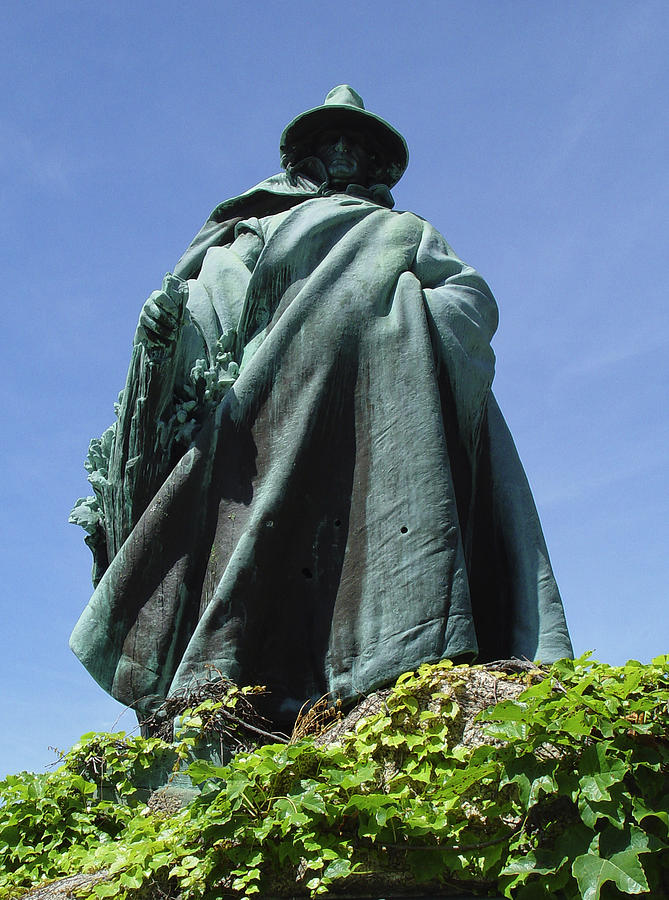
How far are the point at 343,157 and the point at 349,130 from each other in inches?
10.6

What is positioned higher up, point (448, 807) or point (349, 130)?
point (349, 130)

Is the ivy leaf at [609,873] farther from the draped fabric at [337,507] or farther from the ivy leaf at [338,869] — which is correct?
the draped fabric at [337,507]

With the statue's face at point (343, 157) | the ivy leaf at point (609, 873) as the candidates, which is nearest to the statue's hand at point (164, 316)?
the statue's face at point (343, 157)

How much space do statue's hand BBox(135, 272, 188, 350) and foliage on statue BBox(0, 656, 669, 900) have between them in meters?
2.46

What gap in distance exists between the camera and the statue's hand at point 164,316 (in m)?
5.67

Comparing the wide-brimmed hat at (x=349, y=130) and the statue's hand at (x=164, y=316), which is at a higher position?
the wide-brimmed hat at (x=349, y=130)

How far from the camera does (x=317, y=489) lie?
18.5ft

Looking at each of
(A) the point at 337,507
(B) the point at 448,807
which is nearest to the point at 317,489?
(A) the point at 337,507

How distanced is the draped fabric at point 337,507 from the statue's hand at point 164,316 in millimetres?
144

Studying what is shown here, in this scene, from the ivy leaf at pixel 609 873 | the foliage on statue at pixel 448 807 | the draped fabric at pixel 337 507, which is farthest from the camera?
the draped fabric at pixel 337 507

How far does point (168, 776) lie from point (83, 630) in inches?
41.5

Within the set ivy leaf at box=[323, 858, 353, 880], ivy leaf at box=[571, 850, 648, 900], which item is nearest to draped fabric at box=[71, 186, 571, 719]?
ivy leaf at box=[323, 858, 353, 880]

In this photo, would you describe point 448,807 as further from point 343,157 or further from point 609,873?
point 343,157

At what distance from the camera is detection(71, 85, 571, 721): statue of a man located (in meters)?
5.24
